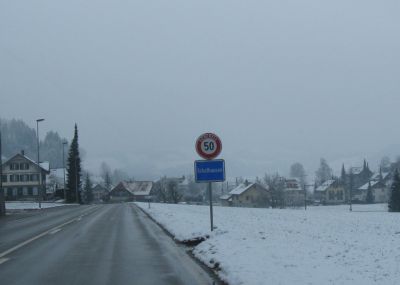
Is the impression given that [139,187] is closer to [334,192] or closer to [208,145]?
[334,192]

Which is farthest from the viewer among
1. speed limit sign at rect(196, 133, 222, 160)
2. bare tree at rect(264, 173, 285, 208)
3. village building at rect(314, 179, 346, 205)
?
village building at rect(314, 179, 346, 205)

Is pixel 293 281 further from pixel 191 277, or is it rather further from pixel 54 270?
pixel 54 270

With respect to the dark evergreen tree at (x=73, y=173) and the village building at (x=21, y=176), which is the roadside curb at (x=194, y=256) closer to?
the dark evergreen tree at (x=73, y=173)

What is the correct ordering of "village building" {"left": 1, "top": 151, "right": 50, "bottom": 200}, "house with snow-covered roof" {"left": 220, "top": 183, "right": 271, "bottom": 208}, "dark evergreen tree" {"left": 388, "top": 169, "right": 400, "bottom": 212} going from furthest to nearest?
"house with snow-covered roof" {"left": 220, "top": 183, "right": 271, "bottom": 208} → "village building" {"left": 1, "top": 151, "right": 50, "bottom": 200} → "dark evergreen tree" {"left": 388, "top": 169, "right": 400, "bottom": 212}

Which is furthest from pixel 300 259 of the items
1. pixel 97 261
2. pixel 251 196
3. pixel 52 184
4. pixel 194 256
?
pixel 52 184

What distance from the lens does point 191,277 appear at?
10.3 meters

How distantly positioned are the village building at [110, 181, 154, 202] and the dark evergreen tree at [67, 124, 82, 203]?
54198 mm

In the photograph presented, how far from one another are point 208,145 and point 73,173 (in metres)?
78.7

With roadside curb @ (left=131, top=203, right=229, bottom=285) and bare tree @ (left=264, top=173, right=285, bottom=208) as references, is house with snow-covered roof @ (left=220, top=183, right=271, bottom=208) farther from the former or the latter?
roadside curb @ (left=131, top=203, right=229, bottom=285)

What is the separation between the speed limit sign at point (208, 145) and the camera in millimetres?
17453

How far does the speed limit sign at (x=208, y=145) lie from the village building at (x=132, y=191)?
5239 inches

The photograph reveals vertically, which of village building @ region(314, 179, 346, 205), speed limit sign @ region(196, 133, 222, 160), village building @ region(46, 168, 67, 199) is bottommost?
village building @ region(314, 179, 346, 205)

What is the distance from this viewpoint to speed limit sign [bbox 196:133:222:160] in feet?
57.3

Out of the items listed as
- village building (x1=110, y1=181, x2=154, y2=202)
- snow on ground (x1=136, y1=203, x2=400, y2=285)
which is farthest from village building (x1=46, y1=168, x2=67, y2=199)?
snow on ground (x1=136, y1=203, x2=400, y2=285)
